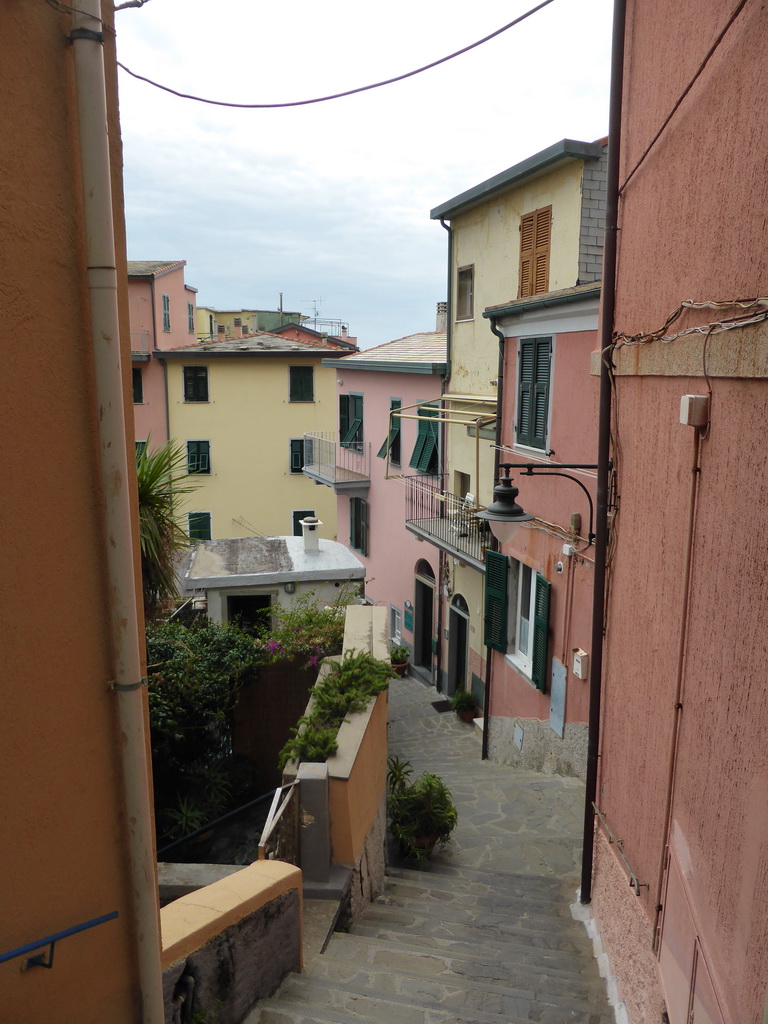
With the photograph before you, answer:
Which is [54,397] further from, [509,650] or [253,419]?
[253,419]

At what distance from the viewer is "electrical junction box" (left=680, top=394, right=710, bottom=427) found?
3.97 metres

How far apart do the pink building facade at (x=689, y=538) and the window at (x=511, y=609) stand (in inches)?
212

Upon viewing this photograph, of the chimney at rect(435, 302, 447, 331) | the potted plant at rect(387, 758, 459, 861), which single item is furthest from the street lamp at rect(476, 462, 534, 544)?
the chimney at rect(435, 302, 447, 331)

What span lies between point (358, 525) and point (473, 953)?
17708 mm

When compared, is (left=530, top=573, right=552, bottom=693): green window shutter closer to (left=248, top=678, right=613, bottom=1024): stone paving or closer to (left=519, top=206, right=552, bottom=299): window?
(left=248, top=678, right=613, bottom=1024): stone paving

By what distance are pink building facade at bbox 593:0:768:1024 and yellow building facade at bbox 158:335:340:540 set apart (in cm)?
2311

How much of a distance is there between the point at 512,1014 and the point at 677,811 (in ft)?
5.95

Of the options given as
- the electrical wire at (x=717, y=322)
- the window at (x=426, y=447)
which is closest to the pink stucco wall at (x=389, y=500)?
the window at (x=426, y=447)

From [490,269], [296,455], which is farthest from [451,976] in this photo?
[296,455]

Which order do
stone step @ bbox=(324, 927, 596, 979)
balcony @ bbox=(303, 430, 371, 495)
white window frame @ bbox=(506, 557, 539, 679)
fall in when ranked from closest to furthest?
stone step @ bbox=(324, 927, 596, 979) → white window frame @ bbox=(506, 557, 539, 679) → balcony @ bbox=(303, 430, 371, 495)

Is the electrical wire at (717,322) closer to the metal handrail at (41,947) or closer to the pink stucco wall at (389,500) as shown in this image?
the metal handrail at (41,947)

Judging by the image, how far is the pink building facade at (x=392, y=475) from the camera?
1908cm

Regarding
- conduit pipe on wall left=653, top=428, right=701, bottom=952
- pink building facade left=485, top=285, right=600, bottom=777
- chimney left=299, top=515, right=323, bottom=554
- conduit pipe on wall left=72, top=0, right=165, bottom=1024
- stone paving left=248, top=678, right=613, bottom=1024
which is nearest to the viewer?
conduit pipe on wall left=72, top=0, right=165, bottom=1024

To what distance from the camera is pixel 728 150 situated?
147 inches
